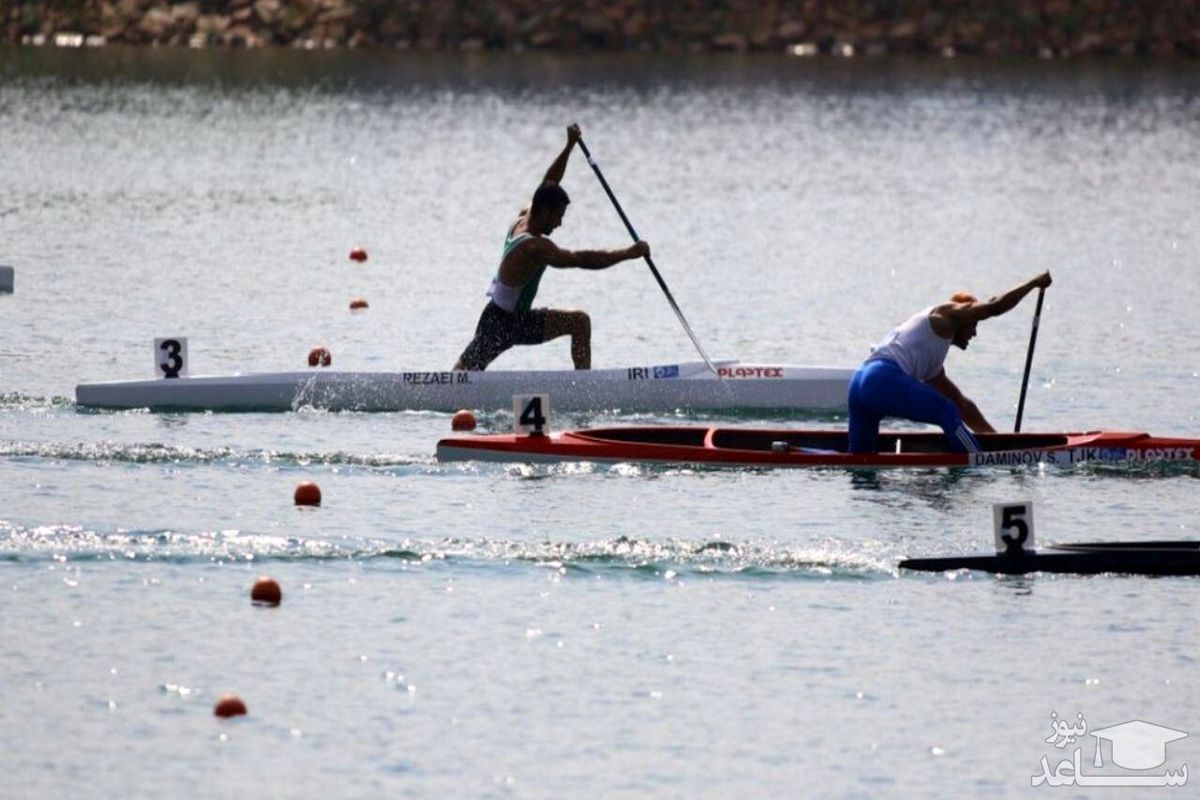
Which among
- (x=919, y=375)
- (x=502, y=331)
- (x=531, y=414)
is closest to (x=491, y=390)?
(x=502, y=331)

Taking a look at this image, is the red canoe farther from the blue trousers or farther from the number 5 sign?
the number 5 sign

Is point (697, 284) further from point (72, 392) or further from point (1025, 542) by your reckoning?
point (1025, 542)

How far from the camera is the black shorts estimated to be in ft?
87.5

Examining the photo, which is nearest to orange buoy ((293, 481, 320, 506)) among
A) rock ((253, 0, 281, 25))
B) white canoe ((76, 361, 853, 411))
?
white canoe ((76, 361, 853, 411))

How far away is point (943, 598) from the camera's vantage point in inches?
786

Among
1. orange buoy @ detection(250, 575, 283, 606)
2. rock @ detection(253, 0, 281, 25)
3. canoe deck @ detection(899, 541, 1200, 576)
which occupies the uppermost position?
rock @ detection(253, 0, 281, 25)

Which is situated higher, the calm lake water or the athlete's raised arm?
A: the athlete's raised arm

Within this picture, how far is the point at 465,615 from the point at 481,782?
325 centimetres

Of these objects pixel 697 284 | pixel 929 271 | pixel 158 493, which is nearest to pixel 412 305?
pixel 697 284

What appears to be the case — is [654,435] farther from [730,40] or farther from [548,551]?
[730,40]

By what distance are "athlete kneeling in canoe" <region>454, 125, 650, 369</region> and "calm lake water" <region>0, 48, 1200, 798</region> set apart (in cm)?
86

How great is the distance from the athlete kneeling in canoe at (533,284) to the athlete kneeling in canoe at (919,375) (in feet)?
10.5

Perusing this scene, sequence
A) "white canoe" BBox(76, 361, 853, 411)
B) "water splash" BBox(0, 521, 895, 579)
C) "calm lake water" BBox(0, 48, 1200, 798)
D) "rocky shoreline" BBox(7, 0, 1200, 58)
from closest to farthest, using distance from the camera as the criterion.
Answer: "calm lake water" BBox(0, 48, 1200, 798), "water splash" BBox(0, 521, 895, 579), "white canoe" BBox(76, 361, 853, 411), "rocky shoreline" BBox(7, 0, 1200, 58)

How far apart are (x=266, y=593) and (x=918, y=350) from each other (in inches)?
259
